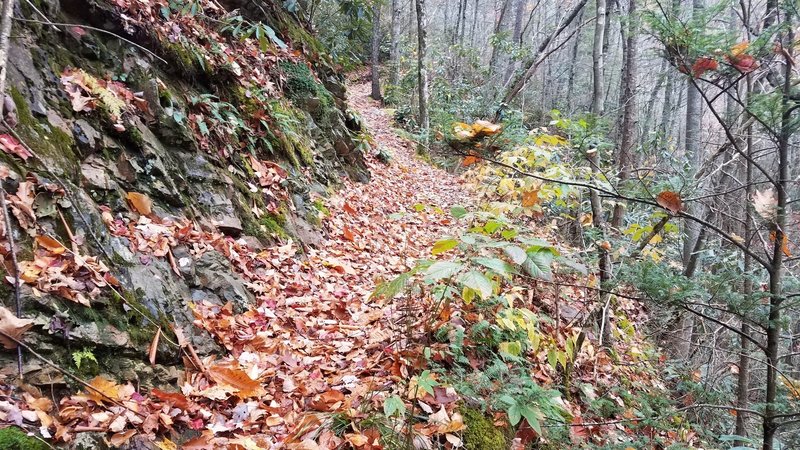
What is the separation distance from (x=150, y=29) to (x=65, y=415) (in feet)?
12.5

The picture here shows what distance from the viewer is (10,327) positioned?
1.92 m

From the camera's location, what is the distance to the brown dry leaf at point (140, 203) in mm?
3356

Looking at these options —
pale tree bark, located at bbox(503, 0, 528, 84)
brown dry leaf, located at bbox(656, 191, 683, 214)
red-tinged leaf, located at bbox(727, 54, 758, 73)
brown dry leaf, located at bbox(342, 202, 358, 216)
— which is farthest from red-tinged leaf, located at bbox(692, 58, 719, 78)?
pale tree bark, located at bbox(503, 0, 528, 84)

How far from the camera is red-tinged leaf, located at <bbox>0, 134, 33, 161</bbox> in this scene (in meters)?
2.45

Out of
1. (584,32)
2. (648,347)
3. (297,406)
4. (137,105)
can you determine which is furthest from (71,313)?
(584,32)

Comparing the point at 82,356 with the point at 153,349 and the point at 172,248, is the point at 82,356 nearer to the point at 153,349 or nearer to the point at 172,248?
the point at 153,349

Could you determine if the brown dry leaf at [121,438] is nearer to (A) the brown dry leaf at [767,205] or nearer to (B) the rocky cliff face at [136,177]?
(B) the rocky cliff face at [136,177]

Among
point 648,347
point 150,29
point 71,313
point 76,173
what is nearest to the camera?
point 71,313

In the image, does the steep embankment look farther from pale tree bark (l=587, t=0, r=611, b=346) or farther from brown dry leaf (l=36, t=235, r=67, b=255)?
pale tree bark (l=587, t=0, r=611, b=346)

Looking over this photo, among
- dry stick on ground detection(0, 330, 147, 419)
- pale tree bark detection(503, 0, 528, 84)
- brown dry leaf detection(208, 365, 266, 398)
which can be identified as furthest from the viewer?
pale tree bark detection(503, 0, 528, 84)

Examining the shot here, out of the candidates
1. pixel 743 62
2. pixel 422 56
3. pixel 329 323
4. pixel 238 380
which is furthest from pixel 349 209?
pixel 422 56

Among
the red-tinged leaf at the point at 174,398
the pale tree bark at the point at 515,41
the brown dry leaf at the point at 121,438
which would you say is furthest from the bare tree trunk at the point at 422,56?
the brown dry leaf at the point at 121,438

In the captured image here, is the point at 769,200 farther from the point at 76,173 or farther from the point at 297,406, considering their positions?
the point at 76,173

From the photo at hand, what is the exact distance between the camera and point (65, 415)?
1.90 meters
